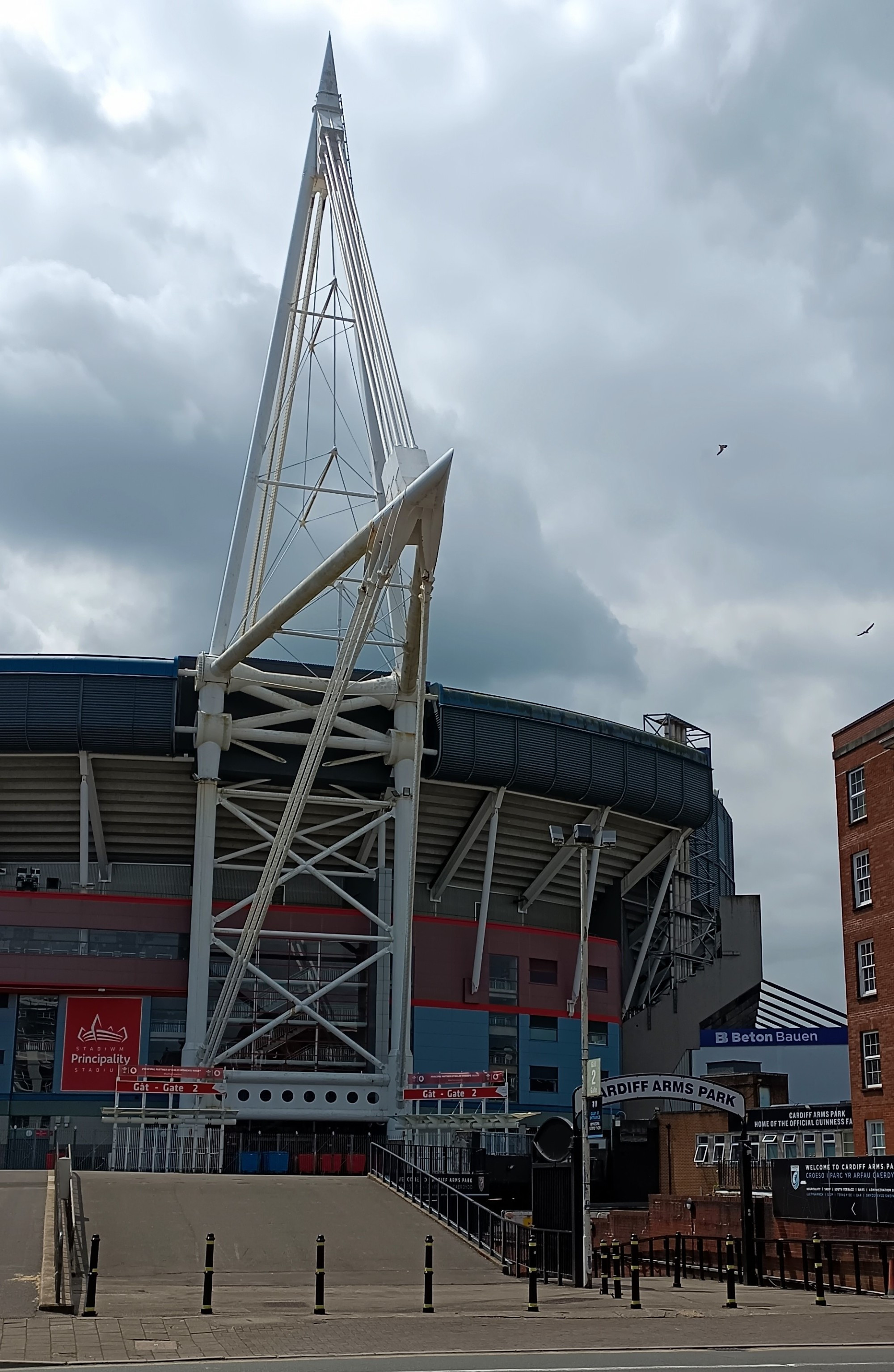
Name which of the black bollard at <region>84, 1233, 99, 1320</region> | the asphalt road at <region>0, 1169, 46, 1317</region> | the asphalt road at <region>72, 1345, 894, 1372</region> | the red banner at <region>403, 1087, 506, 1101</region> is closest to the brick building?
the red banner at <region>403, 1087, 506, 1101</region>

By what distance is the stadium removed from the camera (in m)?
53.9

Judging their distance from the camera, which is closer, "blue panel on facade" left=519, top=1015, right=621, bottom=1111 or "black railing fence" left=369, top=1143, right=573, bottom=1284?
"black railing fence" left=369, top=1143, right=573, bottom=1284

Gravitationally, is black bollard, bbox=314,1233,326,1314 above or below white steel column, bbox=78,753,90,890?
below

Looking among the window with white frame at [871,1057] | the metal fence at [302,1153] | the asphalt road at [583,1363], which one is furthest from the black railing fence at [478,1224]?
the window with white frame at [871,1057]

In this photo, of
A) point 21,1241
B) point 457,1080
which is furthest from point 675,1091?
point 457,1080

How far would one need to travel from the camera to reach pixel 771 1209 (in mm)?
31562

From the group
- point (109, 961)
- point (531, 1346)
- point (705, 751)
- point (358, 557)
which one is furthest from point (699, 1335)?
point (705, 751)

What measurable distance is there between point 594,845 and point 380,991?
29.1 metres

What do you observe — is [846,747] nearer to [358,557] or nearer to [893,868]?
[893,868]

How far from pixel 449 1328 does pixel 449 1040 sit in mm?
44741

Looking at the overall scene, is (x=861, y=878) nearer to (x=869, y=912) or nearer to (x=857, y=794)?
(x=869, y=912)

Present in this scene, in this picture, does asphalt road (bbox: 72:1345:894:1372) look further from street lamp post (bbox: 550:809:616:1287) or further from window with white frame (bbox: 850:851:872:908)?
window with white frame (bbox: 850:851:872:908)

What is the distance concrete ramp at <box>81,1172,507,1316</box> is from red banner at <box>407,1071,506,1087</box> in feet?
46.4

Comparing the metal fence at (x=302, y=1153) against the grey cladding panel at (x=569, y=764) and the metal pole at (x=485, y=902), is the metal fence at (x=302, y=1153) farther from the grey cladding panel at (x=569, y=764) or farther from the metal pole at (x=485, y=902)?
the grey cladding panel at (x=569, y=764)
